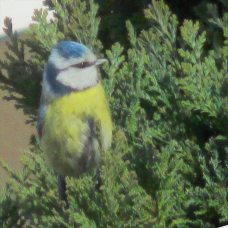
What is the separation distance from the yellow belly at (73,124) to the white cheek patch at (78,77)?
26 millimetres

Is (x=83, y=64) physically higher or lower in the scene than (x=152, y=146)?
higher

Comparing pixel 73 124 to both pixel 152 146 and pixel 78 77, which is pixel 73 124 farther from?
pixel 152 146

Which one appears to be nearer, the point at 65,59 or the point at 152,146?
the point at 152,146

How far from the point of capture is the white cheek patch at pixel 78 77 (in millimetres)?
1625

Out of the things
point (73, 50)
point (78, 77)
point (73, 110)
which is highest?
point (73, 50)

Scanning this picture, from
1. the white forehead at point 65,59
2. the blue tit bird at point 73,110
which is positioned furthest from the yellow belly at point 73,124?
the white forehead at point 65,59

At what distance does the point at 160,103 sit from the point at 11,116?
2292mm

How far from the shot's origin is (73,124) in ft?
5.34

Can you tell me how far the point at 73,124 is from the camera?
163cm

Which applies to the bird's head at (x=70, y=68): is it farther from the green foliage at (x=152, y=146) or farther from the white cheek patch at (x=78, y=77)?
the green foliage at (x=152, y=146)

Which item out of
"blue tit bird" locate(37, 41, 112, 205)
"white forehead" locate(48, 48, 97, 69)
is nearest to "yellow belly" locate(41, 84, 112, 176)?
"blue tit bird" locate(37, 41, 112, 205)

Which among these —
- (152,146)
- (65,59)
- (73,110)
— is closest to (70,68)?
(65,59)

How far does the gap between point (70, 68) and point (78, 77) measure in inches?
1.9

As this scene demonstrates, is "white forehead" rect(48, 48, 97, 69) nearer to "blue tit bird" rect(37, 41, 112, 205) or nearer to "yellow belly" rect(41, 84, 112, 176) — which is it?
"blue tit bird" rect(37, 41, 112, 205)
